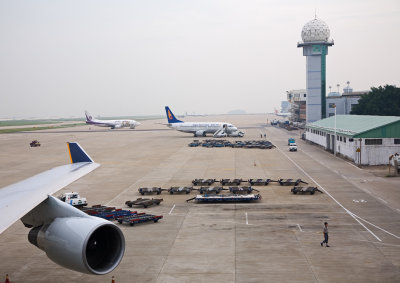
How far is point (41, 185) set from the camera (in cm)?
1578

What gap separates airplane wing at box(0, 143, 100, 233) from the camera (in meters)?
12.2

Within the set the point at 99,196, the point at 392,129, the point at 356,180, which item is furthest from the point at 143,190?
the point at 392,129

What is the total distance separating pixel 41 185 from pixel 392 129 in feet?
188

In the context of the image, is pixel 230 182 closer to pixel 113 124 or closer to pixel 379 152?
pixel 379 152

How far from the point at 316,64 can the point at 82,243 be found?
130 m

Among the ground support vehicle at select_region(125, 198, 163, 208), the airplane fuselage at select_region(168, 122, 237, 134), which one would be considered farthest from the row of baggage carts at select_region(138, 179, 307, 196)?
the airplane fuselage at select_region(168, 122, 237, 134)

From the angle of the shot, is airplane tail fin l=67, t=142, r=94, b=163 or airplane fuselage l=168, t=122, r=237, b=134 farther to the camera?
airplane fuselage l=168, t=122, r=237, b=134

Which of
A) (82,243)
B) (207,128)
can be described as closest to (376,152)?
(82,243)

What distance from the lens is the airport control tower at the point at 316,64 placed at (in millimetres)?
131625

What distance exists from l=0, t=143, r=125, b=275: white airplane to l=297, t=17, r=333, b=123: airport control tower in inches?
4949

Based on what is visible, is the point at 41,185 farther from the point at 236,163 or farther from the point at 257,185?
the point at 236,163

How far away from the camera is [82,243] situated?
11703mm

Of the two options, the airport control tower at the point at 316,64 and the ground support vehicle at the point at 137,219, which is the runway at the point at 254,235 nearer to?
the ground support vehicle at the point at 137,219

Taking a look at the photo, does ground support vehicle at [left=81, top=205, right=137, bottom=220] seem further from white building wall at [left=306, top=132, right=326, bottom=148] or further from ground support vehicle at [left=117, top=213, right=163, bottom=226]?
white building wall at [left=306, top=132, right=326, bottom=148]
